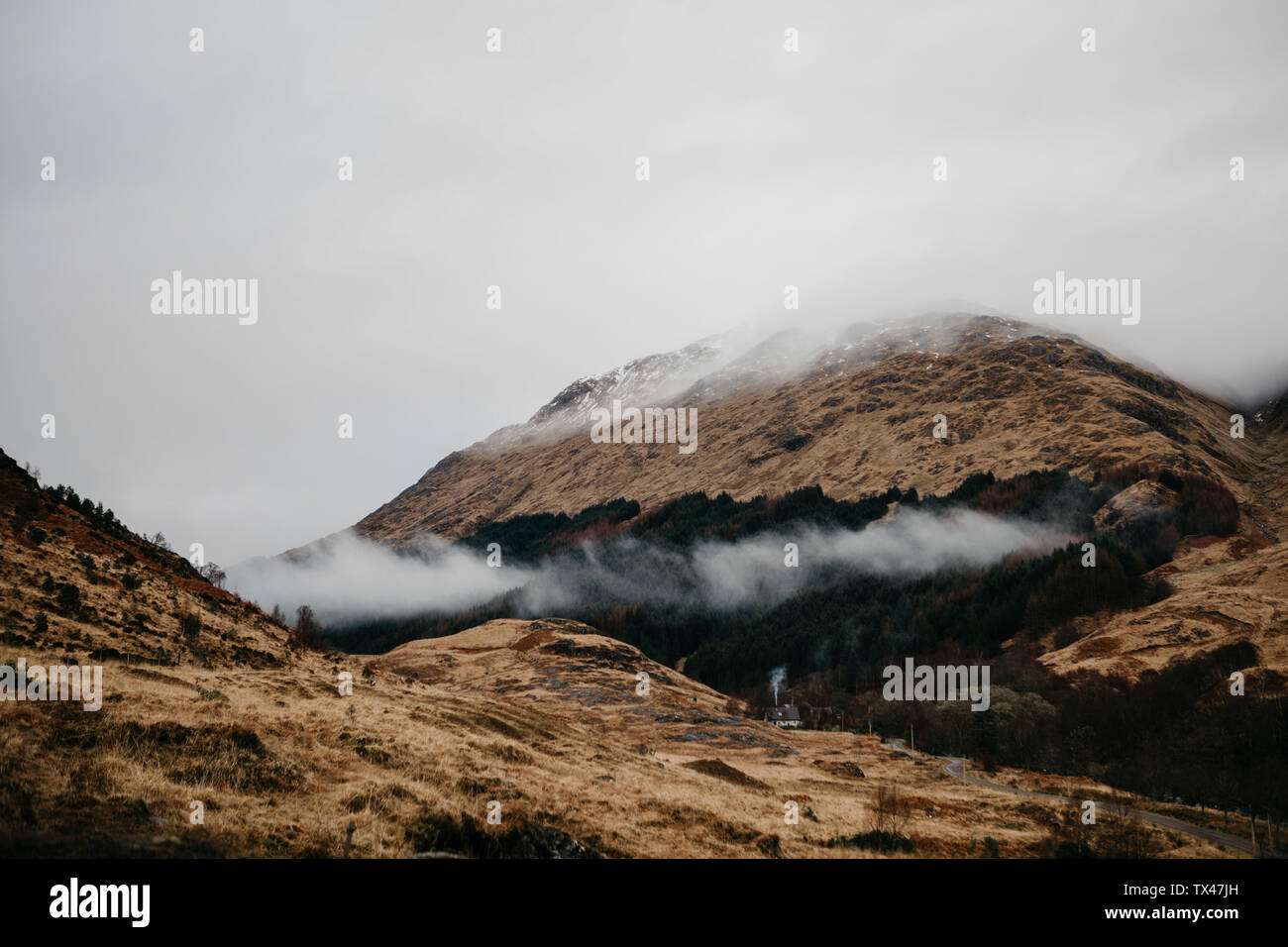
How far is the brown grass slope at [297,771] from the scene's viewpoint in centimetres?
2162

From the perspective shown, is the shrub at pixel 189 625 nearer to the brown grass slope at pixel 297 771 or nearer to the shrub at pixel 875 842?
the brown grass slope at pixel 297 771

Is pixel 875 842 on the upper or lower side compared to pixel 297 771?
lower

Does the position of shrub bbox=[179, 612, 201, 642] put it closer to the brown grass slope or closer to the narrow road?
the brown grass slope

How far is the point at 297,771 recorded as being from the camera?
27.8 metres

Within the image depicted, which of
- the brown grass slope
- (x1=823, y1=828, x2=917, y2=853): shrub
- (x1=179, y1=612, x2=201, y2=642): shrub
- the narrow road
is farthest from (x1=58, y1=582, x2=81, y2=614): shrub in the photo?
the narrow road

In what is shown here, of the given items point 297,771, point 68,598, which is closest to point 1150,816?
point 297,771

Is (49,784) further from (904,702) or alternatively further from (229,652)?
(904,702)

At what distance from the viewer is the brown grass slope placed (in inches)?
851

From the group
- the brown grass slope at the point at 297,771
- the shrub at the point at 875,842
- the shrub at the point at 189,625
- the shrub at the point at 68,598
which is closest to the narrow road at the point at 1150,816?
the brown grass slope at the point at 297,771

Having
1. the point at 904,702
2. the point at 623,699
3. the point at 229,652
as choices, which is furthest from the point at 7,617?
the point at 904,702

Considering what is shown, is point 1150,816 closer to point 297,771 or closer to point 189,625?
point 297,771

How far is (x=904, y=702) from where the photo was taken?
431 feet

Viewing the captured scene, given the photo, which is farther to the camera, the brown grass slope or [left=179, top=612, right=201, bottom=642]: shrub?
[left=179, top=612, right=201, bottom=642]: shrub
